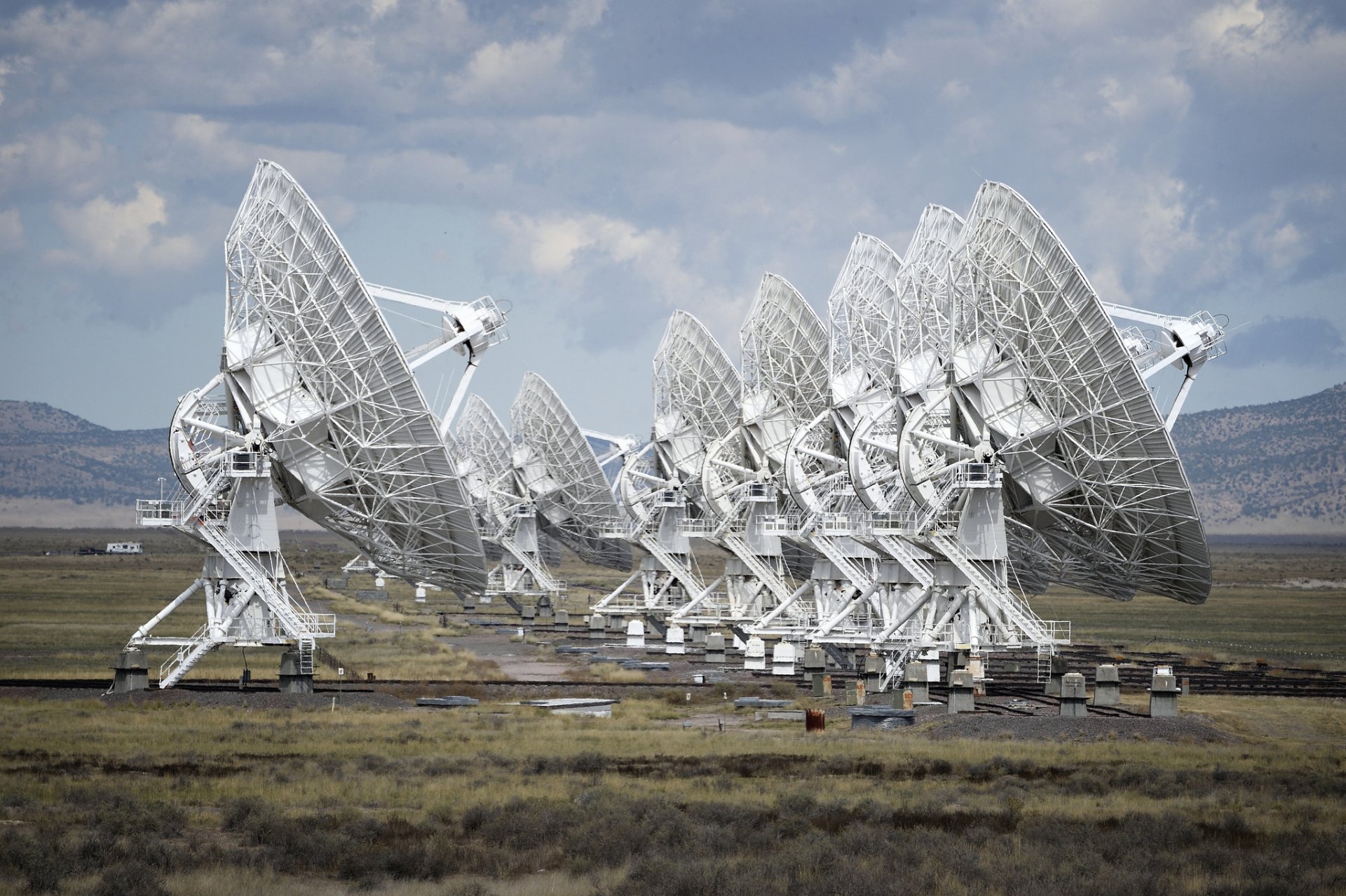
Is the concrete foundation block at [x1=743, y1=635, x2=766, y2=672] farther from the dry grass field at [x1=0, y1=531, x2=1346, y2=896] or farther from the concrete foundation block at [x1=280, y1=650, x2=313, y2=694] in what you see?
the concrete foundation block at [x1=280, y1=650, x2=313, y2=694]

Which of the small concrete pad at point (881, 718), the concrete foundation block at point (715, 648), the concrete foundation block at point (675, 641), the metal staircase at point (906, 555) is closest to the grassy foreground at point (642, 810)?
the small concrete pad at point (881, 718)

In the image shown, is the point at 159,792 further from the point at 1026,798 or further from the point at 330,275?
the point at 330,275

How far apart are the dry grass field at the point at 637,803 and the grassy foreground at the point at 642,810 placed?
0.07m

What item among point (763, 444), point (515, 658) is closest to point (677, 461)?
point (763, 444)

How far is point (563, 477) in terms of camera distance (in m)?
80.2

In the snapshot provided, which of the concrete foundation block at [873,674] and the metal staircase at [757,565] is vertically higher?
the metal staircase at [757,565]

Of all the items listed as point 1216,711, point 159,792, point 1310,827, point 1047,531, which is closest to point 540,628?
point 1047,531

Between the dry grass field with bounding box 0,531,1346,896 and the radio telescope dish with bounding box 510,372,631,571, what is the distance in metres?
35.2

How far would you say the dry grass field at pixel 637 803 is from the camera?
20016 millimetres

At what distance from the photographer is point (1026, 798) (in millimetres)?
26094

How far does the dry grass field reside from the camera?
65.7ft

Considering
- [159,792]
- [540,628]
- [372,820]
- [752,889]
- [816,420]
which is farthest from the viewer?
[540,628]

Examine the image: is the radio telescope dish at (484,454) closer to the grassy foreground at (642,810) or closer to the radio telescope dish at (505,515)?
the radio telescope dish at (505,515)

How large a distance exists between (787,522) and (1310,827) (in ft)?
114
